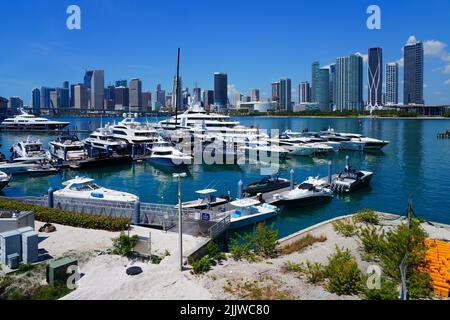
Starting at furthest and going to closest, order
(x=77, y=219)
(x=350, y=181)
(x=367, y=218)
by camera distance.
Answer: (x=350, y=181) < (x=367, y=218) < (x=77, y=219)

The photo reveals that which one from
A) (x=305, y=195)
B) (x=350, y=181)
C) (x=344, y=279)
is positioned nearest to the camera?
(x=344, y=279)

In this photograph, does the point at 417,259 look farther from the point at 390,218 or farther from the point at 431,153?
A: the point at 431,153

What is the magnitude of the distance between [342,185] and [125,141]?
128 ft

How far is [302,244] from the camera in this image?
1852 centimetres

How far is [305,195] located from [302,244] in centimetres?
1300

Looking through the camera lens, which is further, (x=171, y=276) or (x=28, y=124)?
(x=28, y=124)

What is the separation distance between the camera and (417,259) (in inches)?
535

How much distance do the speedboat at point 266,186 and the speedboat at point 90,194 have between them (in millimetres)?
10017

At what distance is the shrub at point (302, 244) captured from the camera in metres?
17.8

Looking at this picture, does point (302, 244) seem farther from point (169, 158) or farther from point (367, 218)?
point (169, 158)

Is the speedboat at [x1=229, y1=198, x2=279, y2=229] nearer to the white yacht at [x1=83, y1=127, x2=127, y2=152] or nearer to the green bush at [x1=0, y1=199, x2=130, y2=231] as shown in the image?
the green bush at [x1=0, y1=199, x2=130, y2=231]

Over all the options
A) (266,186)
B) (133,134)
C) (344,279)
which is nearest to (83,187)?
(266,186)

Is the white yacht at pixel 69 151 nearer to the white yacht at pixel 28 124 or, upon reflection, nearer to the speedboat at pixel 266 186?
the speedboat at pixel 266 186
